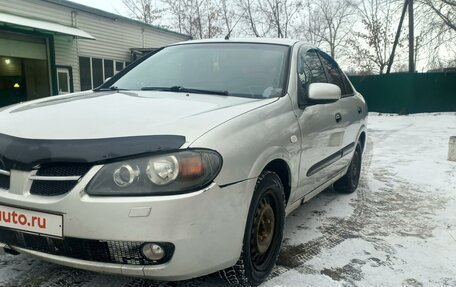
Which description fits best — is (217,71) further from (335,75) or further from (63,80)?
(63,80)

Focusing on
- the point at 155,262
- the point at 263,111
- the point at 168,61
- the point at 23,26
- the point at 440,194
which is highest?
the point at 23,26

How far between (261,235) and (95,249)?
105 centimetres

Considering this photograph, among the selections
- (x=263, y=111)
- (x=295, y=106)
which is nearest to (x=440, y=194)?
(x=295, y=106)

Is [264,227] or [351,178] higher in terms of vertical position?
[264,227]

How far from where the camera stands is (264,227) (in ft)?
8.55

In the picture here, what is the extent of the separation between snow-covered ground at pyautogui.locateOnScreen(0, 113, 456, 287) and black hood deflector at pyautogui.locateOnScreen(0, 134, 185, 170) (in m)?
0.93

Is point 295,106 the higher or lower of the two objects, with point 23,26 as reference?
lower

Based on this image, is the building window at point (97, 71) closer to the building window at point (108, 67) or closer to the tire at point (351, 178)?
the building window at point (108, 67)

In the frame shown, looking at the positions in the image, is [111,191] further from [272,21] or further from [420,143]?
[272,21]

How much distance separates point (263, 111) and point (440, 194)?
3.54m

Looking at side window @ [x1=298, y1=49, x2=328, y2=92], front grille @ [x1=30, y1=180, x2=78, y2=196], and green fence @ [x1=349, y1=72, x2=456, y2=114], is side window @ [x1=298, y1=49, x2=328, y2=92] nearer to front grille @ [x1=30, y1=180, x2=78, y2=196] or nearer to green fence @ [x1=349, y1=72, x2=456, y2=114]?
front grille @ [x1=30, y1=180, x2=78, y2=196]

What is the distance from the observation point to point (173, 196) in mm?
1871

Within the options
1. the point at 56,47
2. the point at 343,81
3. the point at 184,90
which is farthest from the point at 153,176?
the point at 56,47

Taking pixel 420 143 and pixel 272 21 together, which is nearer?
pixel 420 143
